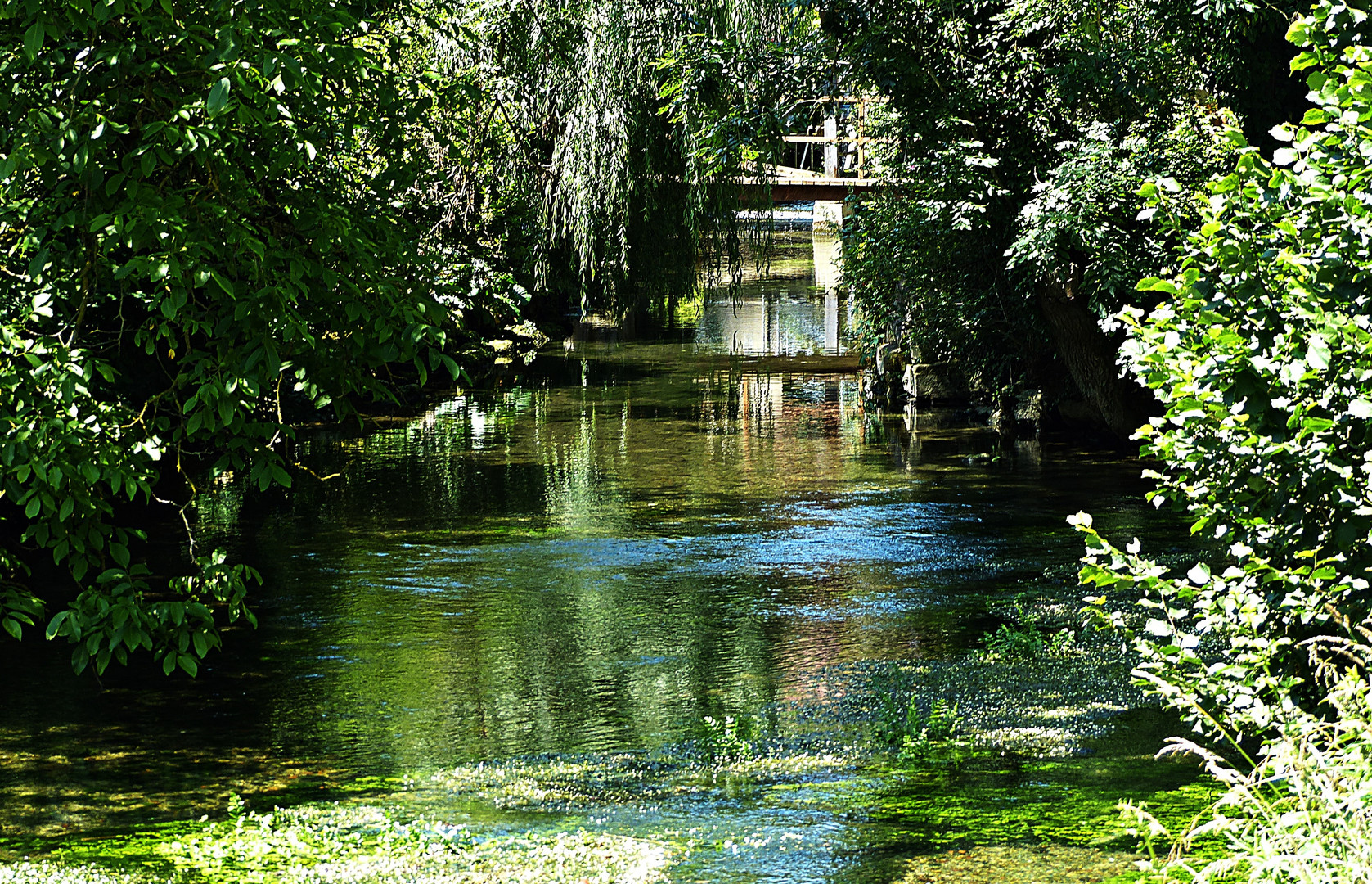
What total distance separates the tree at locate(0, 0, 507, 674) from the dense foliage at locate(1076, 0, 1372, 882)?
2840 mm

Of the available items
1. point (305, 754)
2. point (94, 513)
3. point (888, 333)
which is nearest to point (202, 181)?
point (94, 513)

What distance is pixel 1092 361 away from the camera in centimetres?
1688

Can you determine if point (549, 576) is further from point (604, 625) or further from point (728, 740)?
point (728, 740)

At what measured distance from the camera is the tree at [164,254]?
4746 millimetres

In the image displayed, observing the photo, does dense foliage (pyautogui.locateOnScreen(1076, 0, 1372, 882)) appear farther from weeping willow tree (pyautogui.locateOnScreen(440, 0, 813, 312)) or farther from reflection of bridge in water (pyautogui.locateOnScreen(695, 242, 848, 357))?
reflection of bridge in water (pyautogui.locateOnScreen(695, 242, 848, 357))

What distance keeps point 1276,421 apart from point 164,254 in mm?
3769

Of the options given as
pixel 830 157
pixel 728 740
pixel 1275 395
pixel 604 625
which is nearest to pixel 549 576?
pixel 604 625

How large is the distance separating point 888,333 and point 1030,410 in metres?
3.14

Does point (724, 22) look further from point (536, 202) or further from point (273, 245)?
point (273, 245)

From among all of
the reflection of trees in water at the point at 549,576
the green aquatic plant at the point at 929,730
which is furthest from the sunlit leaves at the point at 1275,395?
the reflection of trees in water at the point at 549,576

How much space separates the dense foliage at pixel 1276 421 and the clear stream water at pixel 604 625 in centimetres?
170

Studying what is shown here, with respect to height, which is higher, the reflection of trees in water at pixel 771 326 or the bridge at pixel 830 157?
the bridge at pixel 830 157

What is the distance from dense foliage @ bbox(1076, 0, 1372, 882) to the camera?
374cm

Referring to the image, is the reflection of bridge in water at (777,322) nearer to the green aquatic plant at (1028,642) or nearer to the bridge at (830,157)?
the bridge at (830,157)
